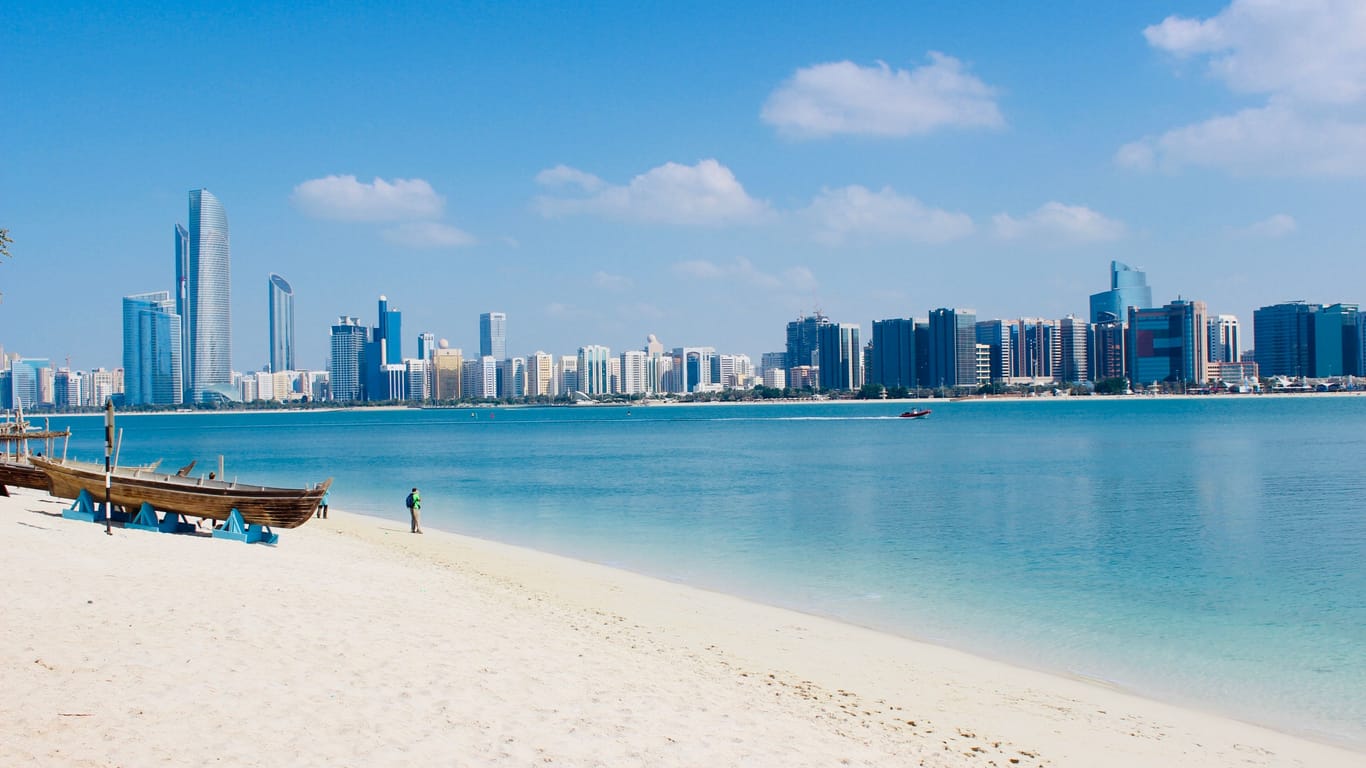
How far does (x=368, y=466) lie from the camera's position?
204 ft

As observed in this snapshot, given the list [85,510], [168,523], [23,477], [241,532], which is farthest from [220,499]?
[23,477]

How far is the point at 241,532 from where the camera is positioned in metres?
20.1

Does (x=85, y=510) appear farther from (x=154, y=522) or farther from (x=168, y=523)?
(x=168, y=523)

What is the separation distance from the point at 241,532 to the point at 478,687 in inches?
506

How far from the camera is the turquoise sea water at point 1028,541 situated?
14.0 m

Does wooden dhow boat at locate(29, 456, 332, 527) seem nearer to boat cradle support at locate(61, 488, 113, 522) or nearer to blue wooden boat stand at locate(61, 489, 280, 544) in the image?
blue wooden boat stand at locate(61, 489, 280, 544)

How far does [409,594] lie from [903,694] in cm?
793

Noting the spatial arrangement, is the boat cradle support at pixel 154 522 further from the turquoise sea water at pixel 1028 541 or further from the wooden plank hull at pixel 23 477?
the wooden plank hull at pixel 23 477

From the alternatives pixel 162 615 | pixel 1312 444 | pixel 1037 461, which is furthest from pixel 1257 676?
pixel 1312 444

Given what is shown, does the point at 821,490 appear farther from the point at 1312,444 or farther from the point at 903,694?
the point at 1312,444

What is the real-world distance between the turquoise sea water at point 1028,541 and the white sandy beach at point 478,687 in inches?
74.6

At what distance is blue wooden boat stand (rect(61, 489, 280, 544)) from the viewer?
65.9ft

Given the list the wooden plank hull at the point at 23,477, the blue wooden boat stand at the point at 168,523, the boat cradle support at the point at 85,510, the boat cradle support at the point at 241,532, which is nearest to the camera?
the boat cradle support at the point at 241,532

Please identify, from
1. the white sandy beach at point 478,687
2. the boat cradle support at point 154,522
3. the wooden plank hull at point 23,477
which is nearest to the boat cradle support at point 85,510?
the boat cradle support at point 154,522
